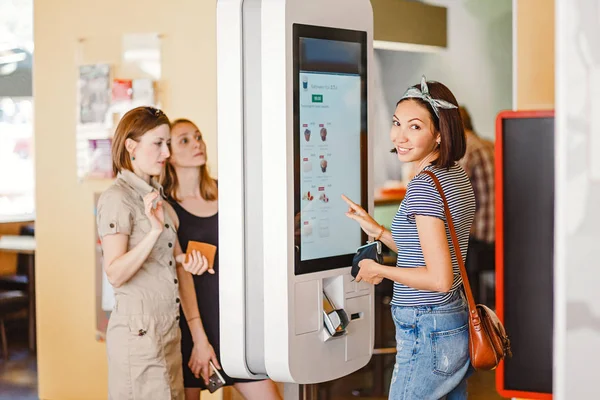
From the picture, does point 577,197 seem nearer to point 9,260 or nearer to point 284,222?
point 284,222

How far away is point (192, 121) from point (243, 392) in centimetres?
133

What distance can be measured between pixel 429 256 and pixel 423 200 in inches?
6.1

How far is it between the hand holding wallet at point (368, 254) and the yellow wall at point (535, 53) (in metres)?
1.63

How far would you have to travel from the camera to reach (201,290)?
3627 millimetres

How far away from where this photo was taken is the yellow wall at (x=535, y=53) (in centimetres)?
376

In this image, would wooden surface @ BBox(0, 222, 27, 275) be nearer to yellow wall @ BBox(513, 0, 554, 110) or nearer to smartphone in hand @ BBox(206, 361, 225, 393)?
smartphone in hand @ BBox(206, 361, 225, 393)

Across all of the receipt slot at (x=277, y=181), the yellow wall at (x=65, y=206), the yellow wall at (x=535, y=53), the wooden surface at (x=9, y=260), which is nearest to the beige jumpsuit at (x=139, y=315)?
the receipt slot at (x=277, y=181)

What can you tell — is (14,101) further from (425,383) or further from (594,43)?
(594,43)

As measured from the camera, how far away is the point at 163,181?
3555 mm

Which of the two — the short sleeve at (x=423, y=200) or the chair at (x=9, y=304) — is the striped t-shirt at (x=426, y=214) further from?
the chair at (x=9, y=304)

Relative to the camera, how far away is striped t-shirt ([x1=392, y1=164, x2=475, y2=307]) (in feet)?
7.43

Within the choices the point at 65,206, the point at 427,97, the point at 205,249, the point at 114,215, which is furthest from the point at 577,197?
the point at 65,206

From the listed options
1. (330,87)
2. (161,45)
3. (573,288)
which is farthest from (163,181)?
(573,288)

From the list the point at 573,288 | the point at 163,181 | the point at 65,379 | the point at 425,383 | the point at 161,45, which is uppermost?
the point at 161,45
